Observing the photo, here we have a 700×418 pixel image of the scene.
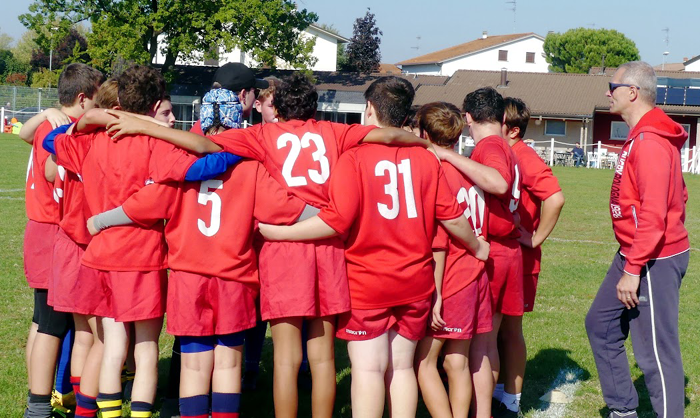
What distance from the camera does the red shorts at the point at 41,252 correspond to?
458 cm

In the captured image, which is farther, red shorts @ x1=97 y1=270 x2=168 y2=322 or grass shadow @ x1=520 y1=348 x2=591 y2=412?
grass shadow @ x1=520 y1=348 x2=591 y2=412

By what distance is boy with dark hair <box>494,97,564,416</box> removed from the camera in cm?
487

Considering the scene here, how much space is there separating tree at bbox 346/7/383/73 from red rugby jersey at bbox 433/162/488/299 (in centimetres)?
7043

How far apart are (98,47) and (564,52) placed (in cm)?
5282

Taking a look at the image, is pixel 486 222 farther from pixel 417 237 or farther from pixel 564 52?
pixel 564 52

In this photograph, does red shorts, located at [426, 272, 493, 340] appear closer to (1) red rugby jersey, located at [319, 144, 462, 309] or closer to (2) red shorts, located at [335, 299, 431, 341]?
(2) red shorts, located at [335, 299, 431, 341]

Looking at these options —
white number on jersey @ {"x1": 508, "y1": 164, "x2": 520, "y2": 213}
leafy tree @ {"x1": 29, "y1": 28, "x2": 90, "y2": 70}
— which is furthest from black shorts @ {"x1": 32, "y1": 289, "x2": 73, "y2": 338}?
leafy tree @ {"x1": 29, "y1": 28, "x2": 90, "y2": 70}

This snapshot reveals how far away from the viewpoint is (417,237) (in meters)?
3.95

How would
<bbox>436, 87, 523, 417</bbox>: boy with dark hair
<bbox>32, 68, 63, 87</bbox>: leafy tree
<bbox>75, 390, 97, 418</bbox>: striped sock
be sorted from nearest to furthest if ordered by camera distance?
<bbox>75, 390, 97, 418</bbox>: striped sock → <bbox>436, 87, 523, 417</bbox>: boy with dark hair → <bbox>32, 68, 63, 87</bbox>: leafy tree

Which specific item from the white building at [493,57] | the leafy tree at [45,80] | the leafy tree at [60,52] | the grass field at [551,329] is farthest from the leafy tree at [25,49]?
the grass field at [551,329]

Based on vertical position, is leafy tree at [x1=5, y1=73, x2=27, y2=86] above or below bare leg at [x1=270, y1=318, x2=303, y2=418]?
above

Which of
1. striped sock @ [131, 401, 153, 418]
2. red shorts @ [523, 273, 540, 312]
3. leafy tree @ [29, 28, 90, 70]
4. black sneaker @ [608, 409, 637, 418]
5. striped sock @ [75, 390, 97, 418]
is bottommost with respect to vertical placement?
black sneaker @ [608, 409, 637, 418]

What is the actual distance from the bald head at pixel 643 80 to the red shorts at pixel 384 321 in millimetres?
1793

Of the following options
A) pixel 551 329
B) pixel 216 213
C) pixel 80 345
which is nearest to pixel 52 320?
pixel 80 345
